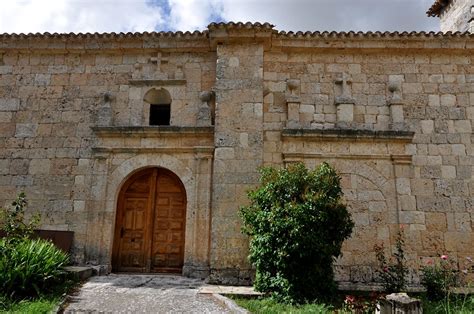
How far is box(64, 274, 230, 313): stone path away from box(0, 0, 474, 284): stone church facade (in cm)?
71

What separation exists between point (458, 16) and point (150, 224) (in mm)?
9048

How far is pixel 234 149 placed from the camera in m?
7.11

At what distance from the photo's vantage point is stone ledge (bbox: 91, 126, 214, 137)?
735 centimetres

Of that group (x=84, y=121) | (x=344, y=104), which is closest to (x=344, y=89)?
(x=344, y=104)

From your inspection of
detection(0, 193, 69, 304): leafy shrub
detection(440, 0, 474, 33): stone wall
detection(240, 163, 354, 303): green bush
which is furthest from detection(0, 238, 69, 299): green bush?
detection(440, 0, 474, 33): stone wall

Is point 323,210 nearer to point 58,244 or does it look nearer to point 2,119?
point 58,244

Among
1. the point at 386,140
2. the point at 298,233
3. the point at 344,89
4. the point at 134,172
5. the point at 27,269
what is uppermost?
the point at 344,89

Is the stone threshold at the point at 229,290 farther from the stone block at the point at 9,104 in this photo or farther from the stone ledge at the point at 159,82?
the stone block at the point at 9,104

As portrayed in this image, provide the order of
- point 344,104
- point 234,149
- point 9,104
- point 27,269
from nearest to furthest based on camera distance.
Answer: point 27,269, point 234,149, point 344,104, point 9,104

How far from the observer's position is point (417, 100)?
7500 millimetres

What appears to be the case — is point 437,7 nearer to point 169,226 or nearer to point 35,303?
point 169,226

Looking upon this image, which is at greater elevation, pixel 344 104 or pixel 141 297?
pixel 344 104

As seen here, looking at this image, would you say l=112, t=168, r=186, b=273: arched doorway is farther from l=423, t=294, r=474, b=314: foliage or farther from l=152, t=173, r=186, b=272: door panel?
l=423, t=294, r=474, b=314: foliage

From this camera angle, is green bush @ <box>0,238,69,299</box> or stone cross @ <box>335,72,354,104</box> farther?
stone cross @ <box>335,72,354,104</box>
